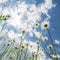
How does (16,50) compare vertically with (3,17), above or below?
below

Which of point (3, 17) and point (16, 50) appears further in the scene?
point (16, 50)

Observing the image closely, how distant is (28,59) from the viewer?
382cm

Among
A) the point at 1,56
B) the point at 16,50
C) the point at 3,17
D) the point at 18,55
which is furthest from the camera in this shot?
the point at 16,50

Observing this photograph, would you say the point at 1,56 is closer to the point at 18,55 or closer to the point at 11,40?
the point at 18,55

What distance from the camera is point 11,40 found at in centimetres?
498

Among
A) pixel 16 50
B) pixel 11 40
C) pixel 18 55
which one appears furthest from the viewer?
pixel 11 40

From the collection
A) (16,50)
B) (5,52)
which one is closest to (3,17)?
(5,52)

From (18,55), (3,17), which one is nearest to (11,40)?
A: (18,55)

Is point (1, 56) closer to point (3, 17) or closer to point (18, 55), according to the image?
point (18, 55)

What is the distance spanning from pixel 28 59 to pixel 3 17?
119 cm

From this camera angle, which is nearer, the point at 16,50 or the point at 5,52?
the point at 5,52

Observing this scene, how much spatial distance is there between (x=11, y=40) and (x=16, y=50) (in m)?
0.45

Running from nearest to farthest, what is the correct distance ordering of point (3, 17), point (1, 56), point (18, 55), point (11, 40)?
point (3, 17), point (1, 56), point (18, 55), point (11, 40)

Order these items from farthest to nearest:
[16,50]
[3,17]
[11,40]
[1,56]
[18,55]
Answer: [11,40] → [16,50] → [18,55] → [1,56] → [3,17]
